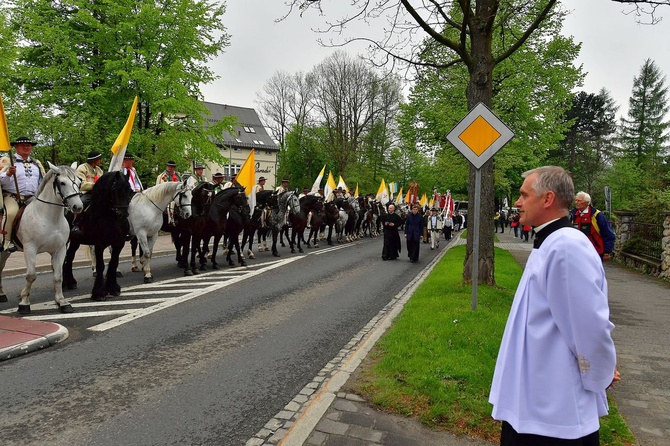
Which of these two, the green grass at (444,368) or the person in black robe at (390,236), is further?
the person in black robe at (390,236)

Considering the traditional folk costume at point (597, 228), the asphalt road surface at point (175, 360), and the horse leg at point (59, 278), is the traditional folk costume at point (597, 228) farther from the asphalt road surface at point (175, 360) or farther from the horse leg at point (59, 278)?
the horse leg at point (59, 278)

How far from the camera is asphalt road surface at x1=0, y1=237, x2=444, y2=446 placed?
398 centimetres

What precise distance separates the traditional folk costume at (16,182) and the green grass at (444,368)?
6048 millimetres

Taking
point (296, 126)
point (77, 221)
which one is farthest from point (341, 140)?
point (77, 221)

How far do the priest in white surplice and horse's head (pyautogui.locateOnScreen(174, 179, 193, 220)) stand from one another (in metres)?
9.72

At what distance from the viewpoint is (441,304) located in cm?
814

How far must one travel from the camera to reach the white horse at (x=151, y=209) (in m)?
10.9

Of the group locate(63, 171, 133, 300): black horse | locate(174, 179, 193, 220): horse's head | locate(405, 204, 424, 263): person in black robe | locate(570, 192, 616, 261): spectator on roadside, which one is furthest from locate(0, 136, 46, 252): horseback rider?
locate(405, 204, 424, 263): person in black robe

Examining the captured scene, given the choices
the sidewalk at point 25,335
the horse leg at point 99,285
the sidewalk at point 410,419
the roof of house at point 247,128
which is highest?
the roof of house at point 247,128

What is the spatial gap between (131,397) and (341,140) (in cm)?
4644

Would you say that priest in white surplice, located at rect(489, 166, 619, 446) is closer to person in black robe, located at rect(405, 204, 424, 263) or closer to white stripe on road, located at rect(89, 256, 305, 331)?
white stripe on road, located at rect(89, 256, 305, 331)

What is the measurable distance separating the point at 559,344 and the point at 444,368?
2.96 meters

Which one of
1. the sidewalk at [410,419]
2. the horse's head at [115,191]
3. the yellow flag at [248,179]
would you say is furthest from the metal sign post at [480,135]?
the yellow flag at [248,179]

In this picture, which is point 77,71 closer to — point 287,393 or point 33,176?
point 33,176
